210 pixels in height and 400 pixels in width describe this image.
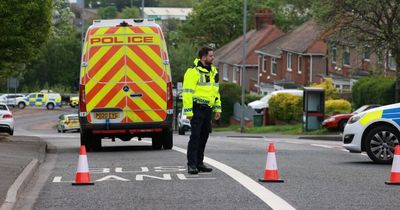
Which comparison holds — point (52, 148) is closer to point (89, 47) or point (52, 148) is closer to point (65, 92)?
point (89, 47)

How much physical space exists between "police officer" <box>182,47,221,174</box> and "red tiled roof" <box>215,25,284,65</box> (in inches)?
2678

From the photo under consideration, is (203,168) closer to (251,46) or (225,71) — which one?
(251,46)

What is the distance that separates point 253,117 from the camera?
5894 centimetres

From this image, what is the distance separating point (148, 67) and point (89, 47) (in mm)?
1318

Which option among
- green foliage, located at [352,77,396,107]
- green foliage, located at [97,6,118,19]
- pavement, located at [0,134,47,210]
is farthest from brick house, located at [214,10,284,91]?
green foliage, located at [97,6,118,19]

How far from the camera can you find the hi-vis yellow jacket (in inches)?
553

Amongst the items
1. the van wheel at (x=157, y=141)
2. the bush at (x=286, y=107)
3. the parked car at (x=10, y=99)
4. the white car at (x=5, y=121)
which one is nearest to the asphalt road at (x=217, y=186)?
the van wheel at (x=157, y=141)

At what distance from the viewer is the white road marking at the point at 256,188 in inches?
433

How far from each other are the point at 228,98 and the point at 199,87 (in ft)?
168

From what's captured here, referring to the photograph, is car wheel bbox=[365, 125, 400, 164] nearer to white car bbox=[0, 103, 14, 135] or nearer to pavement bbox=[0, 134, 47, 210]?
pavement bbox=[0, 134, 47, 210]

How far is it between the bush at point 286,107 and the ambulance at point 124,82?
32456mm

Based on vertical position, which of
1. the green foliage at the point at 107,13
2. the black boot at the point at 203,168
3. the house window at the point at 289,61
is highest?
the green foliage at the point at 107,13

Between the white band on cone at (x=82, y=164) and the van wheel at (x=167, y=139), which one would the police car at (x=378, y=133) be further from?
the white band on cone at (x=82, y=164)

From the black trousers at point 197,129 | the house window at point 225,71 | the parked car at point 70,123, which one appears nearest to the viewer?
the black trousers at point 197,129
